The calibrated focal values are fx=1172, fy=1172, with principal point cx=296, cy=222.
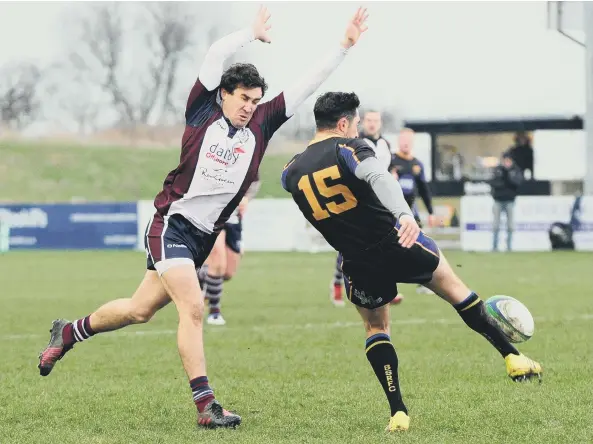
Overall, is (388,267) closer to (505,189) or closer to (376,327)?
(376,327)

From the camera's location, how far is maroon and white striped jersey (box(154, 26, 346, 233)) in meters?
6.93

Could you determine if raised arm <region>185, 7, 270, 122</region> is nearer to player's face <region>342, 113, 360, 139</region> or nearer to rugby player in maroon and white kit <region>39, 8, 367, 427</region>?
rugby player in maroon and white kit <region>39, 8, 367, 427</region>

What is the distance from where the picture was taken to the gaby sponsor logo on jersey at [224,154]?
22.7 feet

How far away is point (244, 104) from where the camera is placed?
6.89m

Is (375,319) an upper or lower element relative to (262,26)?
lower

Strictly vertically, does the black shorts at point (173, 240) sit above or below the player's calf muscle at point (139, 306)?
above

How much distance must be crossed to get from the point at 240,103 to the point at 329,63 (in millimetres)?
610

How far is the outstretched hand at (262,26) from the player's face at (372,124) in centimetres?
602

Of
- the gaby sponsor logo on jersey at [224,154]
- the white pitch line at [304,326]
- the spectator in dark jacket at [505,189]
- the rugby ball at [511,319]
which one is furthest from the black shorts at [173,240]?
the spectator in dark jacket at [505,189]

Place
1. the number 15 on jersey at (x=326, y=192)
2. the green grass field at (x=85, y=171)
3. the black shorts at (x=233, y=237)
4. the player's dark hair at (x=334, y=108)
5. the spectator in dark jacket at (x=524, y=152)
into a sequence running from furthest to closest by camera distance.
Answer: the green grass field at (x=85, y=171), the spectator in dark jacket at (x=524, y=152), the black shorts at (x=233, y=237), the player's dark hair at (x=334, y=108), the number 15 on jersey at (x=326, y=192)

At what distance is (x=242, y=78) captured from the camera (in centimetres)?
682

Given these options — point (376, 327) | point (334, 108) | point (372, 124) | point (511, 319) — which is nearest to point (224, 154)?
point (334, 108)

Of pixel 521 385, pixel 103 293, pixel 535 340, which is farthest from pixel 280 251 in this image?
pixel 521 385

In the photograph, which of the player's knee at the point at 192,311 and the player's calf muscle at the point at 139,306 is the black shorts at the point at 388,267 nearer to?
the player's knee at the point at 192,311
